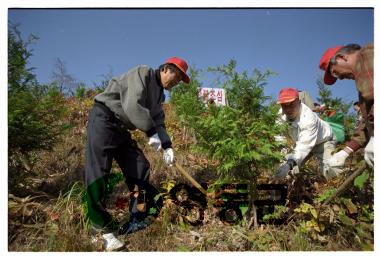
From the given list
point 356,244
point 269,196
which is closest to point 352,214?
point 356,244

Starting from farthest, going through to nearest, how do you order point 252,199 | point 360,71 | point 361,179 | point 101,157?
1. point 252,199
2. point 101,157
3. point 361,179
4. point 360,71

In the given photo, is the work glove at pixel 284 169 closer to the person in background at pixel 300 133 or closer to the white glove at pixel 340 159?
the person in background at pixel 300 133

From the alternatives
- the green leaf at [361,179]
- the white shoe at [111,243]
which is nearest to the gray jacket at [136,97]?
the white shoe at [111,243]

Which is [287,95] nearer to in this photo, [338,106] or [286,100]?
[286,100]

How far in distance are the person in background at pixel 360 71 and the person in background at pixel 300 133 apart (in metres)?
0.55

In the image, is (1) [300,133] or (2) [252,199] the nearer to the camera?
(2) [252,199]

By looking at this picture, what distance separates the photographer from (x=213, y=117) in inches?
134

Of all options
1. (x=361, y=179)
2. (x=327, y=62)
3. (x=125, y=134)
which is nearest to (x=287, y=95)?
(x=327, y=62)

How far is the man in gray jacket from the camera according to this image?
3260 millimetres

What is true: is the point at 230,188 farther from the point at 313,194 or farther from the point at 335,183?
the point at 335,183

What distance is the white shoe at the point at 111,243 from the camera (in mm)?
3191

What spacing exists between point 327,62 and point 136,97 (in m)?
2.05

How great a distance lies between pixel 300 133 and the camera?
3.88 metres

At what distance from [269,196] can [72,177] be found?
2789 millimetres
